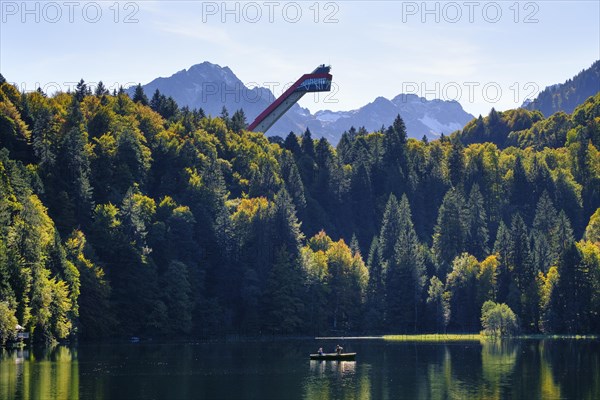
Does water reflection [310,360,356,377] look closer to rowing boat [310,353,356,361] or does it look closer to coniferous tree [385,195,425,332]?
rowing boat [310,353,356,361]

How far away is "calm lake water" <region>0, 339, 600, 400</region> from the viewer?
8500 cm

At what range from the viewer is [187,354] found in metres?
128

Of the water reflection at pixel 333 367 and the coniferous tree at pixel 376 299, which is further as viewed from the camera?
the coniferous tree at pixel 376 299

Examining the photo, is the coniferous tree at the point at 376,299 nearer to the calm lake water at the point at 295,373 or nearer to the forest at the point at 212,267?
the forest at the point at 212,267

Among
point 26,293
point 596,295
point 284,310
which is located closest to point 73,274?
point 26,293

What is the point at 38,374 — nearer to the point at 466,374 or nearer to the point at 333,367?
the point at 333,367

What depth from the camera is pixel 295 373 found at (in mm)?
104312

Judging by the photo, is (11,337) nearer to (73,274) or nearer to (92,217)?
(73,274)

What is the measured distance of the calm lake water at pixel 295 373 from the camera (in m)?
85.0

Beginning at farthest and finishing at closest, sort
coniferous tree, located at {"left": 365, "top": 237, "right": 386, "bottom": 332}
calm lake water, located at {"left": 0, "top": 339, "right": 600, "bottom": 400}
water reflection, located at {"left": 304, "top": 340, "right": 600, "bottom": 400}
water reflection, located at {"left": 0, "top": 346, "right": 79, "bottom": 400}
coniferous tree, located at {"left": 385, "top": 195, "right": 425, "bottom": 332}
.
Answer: coniferous tree, located at {"left": 365, "top": 237, "right": 386, "bottom": 332}
coniferous tree, located at {"left": 385, "top": 195, "right": 425, "bottom": 332}
water reflection, located at {"left": 304, "top": 340, "right": 600, "bottom": 400}
calm lake water, located at {"left": 0, "top": 339, "right": 600, "bottom": 400}
water reflection, located at {"left": 0, "top": 346, "right": 79, "bottom": 400}

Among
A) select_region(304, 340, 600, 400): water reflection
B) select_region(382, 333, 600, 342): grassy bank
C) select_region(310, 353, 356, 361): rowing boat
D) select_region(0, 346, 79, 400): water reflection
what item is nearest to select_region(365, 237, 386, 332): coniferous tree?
select_region(382, 333, 600, 342): grassy bank

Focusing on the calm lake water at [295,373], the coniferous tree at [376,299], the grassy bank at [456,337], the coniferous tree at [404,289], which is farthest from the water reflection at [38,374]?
the coniferous tree at [404,289]

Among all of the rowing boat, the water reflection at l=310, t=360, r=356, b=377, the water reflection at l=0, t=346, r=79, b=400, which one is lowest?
the water reflection at l=310, t=360, r=356, b=377

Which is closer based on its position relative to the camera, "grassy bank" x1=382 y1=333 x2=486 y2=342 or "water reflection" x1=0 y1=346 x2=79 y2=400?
"water reflection" x1=0 y1=346 x2=79 y2=400
